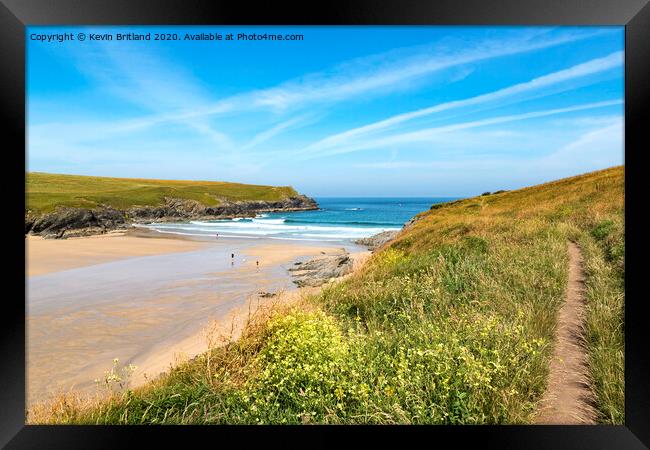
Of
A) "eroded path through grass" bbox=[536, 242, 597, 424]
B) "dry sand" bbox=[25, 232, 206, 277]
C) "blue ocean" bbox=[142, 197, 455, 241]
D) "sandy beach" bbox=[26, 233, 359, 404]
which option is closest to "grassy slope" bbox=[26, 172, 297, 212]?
"dry sand" bbox=[25, 232, 206, 277]

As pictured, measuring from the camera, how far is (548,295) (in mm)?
4652

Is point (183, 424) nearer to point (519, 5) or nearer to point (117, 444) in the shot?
point (117, 444)

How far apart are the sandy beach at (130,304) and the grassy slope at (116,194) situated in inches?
830

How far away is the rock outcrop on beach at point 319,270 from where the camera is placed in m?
16.9

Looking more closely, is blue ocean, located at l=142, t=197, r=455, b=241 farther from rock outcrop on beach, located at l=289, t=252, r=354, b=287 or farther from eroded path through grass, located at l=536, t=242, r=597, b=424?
eroded path through grass, located at l=536, t=242, r=597, b=424

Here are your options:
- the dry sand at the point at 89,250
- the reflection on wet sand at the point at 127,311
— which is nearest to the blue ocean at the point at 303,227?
the dry sand at the point at 89,250

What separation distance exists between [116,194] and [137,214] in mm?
9508

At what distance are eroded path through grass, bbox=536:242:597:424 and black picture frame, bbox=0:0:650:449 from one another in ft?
0.78

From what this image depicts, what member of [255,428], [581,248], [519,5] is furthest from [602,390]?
[581,248]

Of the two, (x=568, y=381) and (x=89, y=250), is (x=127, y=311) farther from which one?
(x=89, y=250)

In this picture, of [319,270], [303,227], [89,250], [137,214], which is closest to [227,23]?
[319,270]

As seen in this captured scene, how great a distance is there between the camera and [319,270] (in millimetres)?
19375

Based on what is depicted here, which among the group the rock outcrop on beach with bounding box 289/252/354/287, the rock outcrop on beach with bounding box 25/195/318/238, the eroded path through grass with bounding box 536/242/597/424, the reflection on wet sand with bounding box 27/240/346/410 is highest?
the rock outcrop on beach with bounding box 25/195/318/238

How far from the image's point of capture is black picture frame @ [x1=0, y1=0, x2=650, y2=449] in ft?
9.42
